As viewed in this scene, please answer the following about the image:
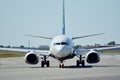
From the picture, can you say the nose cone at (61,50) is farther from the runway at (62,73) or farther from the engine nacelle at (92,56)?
the engine nacelle at (92,56)

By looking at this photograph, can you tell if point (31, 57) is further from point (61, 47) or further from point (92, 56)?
point (92, 56)

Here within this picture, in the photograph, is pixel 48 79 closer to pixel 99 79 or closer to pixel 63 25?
pixel 99 79

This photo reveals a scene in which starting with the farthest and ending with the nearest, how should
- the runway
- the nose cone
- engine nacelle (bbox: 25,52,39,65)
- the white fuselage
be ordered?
engine nacelle (bbox: 25,52,39,65), the white fuselage, the nose cone, the runway

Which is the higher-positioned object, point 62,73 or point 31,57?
point 31,57

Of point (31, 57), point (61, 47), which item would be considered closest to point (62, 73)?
point (61, 47)

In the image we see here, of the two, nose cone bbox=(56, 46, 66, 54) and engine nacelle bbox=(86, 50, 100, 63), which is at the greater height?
nose cone bbox=(56, 46, 66, 54)

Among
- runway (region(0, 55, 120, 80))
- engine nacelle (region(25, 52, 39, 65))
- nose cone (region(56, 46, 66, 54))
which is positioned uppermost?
nose cone (region(56, 46, 66, 54))

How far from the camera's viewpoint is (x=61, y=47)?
105ft

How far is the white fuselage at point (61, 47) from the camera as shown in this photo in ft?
105

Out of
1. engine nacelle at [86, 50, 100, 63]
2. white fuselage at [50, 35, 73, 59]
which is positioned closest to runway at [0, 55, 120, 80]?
white fuselage at [50, 35, 73, 59]

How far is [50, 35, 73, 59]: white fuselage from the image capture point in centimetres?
3209

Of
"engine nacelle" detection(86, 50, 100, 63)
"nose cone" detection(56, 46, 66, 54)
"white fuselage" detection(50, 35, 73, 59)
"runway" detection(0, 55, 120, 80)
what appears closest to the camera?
"runway" detection(0, 55, 120, 80)

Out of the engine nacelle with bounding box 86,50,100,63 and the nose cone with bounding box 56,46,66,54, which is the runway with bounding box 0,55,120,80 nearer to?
the nose cone with bounding box 56,46,66,54

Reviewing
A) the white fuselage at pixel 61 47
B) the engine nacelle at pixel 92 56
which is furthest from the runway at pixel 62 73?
the engine nacelle at pixel 92 56
